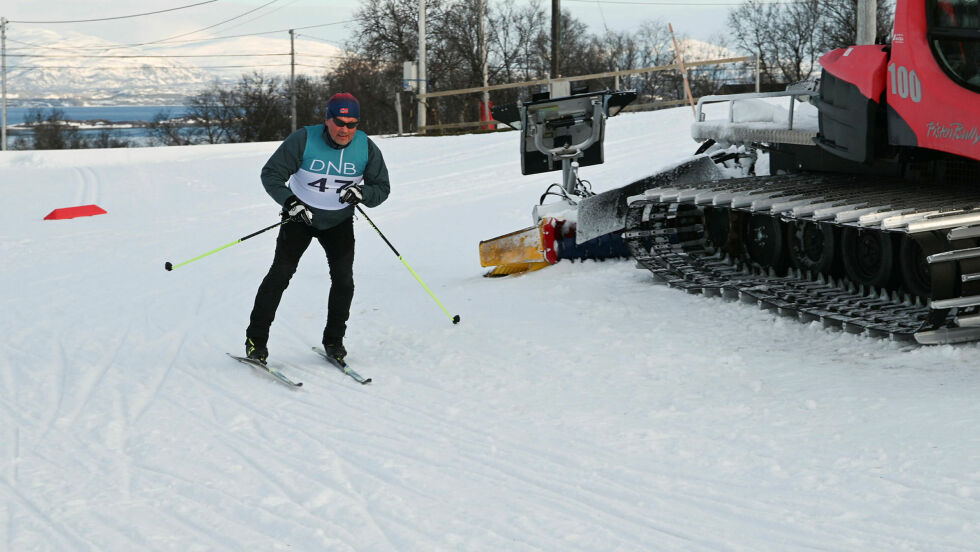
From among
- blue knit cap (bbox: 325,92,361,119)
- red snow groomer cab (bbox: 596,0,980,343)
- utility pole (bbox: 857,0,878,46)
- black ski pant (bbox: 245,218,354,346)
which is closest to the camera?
red snow groomer cab (bbox: 596,0,980,343)

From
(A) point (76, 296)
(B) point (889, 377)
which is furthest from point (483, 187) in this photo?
(B) point (889, 377)

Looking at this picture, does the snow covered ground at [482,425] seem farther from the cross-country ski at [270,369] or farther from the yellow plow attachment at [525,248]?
the yellow plow attachment at [525,248]

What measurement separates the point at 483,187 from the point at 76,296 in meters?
8.45

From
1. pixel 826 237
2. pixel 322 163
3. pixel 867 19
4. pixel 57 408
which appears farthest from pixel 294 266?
pixel 867 19

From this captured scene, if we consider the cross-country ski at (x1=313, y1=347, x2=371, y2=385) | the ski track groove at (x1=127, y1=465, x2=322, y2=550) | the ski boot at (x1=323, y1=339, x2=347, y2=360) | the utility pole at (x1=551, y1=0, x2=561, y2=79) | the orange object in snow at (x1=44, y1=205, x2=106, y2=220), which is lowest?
the ski track groove at (x1=127, y1=465, x2=322, y2=550)

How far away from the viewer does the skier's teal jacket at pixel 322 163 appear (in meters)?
6.74

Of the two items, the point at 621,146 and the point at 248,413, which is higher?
the point at 621,146

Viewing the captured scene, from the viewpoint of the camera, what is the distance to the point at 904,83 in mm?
6809

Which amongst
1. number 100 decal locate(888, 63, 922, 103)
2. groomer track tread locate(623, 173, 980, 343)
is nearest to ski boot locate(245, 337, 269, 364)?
groomer track tread locate(623, 173, 980, 343)

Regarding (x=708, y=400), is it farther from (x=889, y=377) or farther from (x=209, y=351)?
(x=209, y=351)

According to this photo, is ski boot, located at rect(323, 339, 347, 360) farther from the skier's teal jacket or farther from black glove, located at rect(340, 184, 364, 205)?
black glove, located at rect(340, 184, 364, 205)

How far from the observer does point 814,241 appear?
841 centimetres

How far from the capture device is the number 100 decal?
21.9 ft

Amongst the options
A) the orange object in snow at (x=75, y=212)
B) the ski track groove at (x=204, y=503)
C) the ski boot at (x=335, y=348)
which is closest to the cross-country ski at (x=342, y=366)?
the ski boot at (x=335, y=348)
